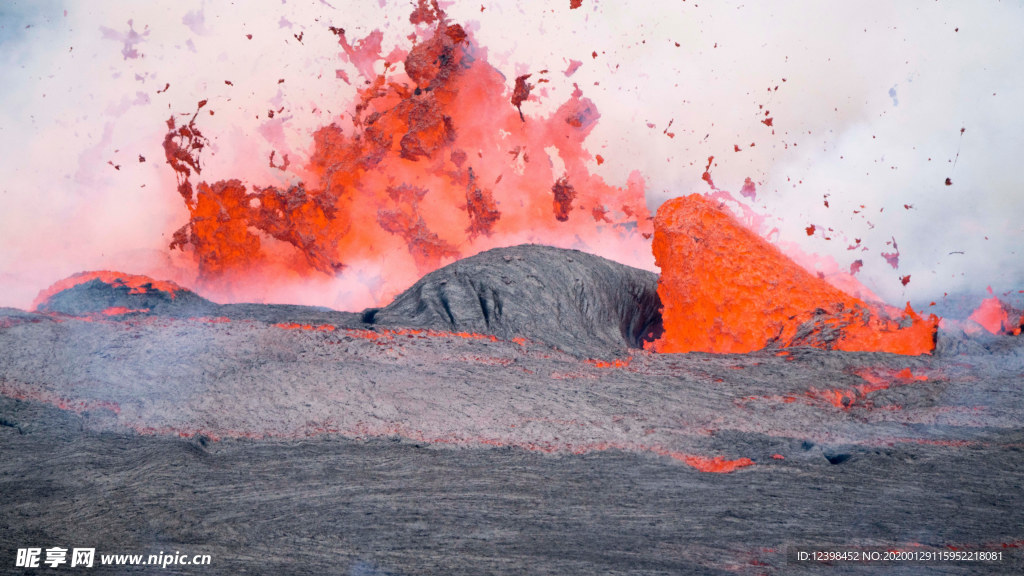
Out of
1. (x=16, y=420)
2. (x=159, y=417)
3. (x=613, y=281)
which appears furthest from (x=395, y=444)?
(x=613, y=281)

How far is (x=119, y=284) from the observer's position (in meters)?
9.20

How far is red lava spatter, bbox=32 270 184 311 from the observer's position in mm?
9141

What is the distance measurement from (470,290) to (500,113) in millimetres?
5265

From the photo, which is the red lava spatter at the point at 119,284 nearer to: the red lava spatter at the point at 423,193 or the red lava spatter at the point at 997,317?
the red lava spatter at the point at 423,193

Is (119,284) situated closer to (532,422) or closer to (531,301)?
(531,301)

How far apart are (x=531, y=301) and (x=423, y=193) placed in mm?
5278

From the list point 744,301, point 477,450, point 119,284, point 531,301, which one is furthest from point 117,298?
point 744,301

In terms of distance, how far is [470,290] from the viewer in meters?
8.98

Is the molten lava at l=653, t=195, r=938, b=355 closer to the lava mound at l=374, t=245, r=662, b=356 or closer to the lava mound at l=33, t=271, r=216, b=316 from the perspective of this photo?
the lava mound at l=374, t=245, r=662, b=356

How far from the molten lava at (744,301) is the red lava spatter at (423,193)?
307 cm

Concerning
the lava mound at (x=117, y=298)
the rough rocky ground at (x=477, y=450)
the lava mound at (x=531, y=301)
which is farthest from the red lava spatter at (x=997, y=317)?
the lava mound at (x=117, y=298)

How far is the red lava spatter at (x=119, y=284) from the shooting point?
914 cm

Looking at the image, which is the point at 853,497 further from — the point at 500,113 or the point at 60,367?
the point at 500,113

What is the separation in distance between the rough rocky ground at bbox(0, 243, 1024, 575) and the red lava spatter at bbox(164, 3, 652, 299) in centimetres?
536
